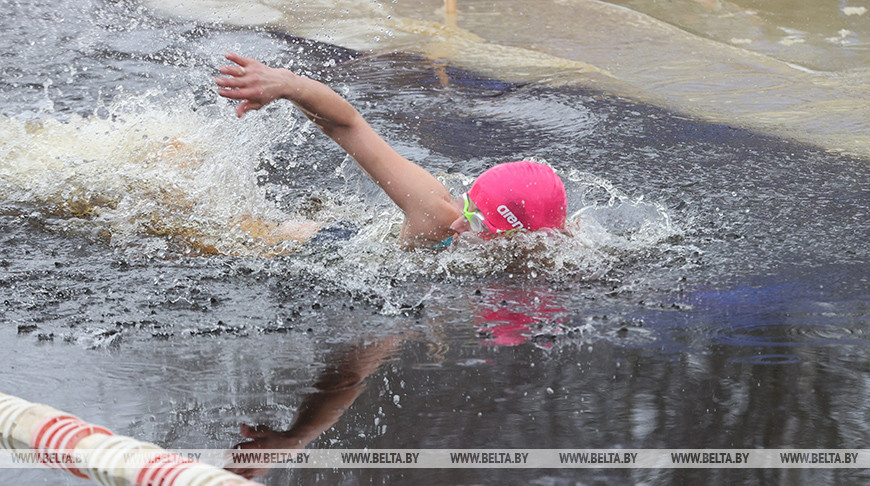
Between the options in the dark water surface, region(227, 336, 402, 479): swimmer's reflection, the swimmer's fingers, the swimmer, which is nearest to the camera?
region(227, 336, 402, 479): swimmer's reflection

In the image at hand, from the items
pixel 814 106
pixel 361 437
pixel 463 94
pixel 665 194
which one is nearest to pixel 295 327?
pixel 361 437

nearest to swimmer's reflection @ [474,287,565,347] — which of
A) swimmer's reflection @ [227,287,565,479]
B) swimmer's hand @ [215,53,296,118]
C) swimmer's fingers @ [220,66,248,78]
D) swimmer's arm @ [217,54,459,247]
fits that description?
swimmer's reflection @ [227,287,565,479]

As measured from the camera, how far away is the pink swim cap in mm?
3980

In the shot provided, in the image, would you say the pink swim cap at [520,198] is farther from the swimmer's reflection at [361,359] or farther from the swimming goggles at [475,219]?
the swimmer's reflection at [361,359]

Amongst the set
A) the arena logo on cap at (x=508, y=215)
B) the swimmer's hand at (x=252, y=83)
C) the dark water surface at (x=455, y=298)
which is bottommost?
the dark water surface at (x=455, y=298)

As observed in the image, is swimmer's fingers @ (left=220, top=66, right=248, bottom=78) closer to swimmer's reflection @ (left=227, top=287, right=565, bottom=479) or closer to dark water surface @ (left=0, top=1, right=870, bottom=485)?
dark water surface @ (left=0, top=1, right=870, bottom=485)

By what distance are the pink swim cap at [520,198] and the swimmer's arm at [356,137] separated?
23 centimetres

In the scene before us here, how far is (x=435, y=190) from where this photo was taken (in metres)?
4.10

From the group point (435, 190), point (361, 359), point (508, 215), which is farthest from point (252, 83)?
point (508, 215)

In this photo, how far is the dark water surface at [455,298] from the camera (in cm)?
273

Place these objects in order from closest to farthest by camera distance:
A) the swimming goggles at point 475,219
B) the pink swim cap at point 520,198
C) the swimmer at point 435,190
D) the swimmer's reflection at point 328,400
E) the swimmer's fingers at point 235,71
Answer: the swimmer's reflection at point 328,400 < the swimmer's fingers at point 235,71 < the swimmer at point 435,190 < the pink swim cap at point 520,198 < the swimming goggles at point 475,219

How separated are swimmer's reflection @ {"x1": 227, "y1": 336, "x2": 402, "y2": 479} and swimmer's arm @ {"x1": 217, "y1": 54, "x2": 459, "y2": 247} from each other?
903 mm

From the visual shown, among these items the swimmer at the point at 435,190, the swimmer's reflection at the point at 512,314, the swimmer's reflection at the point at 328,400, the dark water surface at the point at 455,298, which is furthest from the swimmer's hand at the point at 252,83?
the swimmer's reflection at the point at 512,314

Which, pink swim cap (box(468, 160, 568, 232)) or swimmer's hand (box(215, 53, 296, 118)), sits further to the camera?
pink swim cap (box(468, 160, 568, 232))
